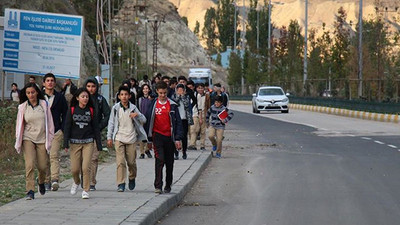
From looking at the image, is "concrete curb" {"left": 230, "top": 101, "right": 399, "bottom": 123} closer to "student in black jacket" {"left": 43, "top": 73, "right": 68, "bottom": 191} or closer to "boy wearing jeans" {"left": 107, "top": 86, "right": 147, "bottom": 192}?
"boy wearing jeans" {"left": 107, "top": 86, "right": 147, "bottom": 192}

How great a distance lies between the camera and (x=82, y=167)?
497 inches

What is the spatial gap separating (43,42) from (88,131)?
19.7 meters

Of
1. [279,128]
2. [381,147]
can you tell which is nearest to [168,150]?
[381,147]

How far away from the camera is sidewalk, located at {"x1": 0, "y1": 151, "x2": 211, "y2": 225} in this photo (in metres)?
9.89

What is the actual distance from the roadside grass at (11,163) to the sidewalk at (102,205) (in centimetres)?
59

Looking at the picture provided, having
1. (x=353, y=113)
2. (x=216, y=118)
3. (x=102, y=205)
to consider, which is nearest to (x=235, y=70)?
(x=353, y=113)

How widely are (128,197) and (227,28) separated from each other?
175502 millimetres

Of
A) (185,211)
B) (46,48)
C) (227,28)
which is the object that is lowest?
(185,211)

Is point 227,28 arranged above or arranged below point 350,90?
above

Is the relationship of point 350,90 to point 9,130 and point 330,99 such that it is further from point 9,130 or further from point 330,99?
point 9,130

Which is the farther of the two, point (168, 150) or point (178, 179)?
point (178, 179)

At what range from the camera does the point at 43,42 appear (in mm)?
31766

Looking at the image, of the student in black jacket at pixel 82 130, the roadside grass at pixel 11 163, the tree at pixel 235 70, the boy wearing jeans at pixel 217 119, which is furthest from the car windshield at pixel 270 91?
the tree at pixel 235 70

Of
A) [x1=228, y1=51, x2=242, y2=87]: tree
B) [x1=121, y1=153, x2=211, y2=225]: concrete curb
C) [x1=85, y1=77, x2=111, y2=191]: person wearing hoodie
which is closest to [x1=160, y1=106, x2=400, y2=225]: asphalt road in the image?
[x1=121, y1=153, x2=211, y2=225]: concrete curb
